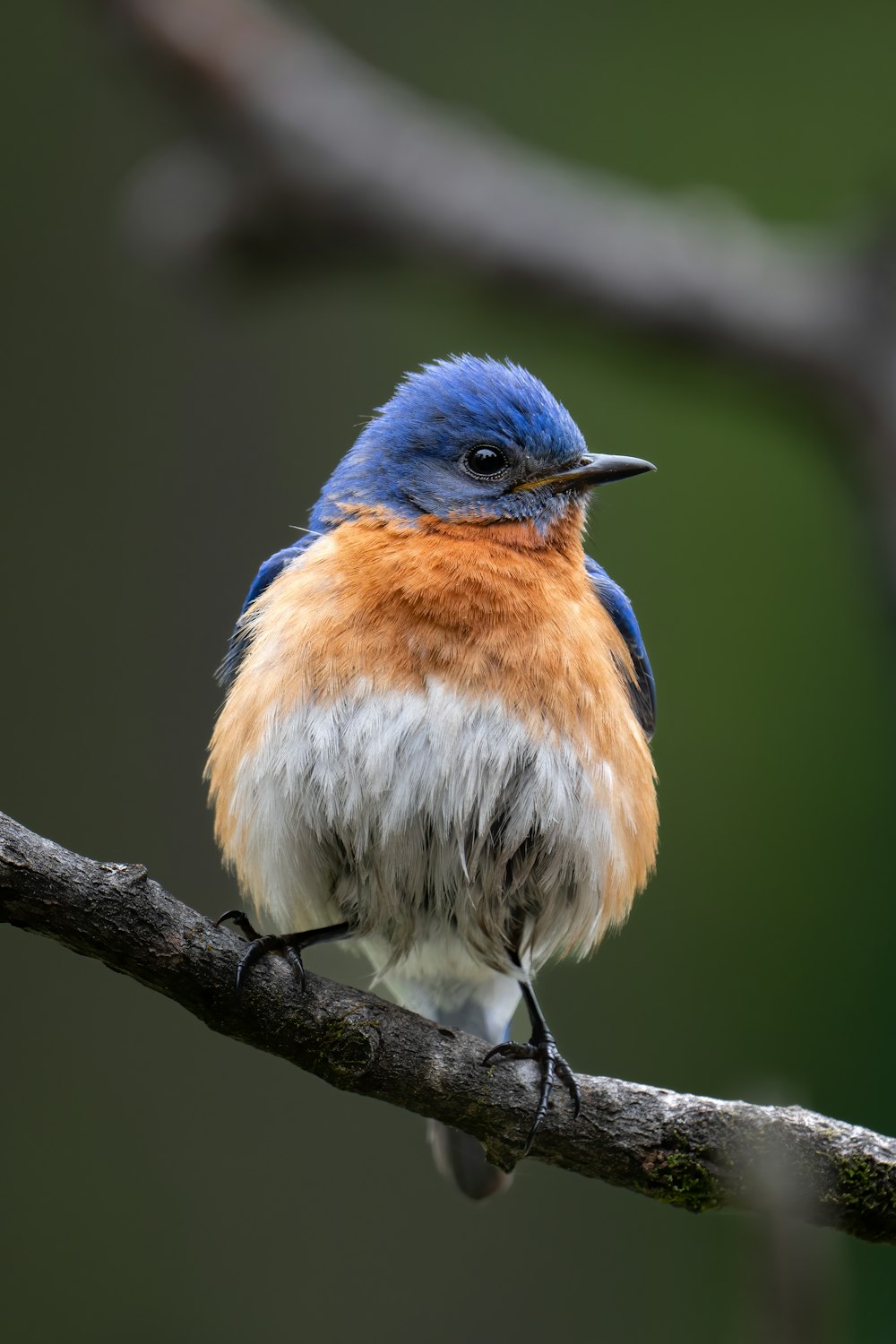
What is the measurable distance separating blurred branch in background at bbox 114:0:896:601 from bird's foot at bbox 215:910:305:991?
147 inches

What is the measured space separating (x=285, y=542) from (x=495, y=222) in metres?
1.81

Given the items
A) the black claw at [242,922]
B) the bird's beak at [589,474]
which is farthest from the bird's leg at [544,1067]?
the bird's beak at [589,474]

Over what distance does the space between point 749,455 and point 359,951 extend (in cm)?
585

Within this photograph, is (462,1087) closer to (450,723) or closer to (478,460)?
(450,723)

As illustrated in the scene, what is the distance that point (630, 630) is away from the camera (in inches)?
162

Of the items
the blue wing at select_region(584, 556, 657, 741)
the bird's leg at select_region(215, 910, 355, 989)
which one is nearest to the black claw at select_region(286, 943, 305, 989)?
the bird's leg at select_region(215, 910, 355, 989)

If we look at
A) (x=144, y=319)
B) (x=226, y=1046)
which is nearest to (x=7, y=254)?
(x=144, y=319)

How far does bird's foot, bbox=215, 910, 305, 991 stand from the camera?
112 inches

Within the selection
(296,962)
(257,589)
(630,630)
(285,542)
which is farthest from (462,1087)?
(285,542)

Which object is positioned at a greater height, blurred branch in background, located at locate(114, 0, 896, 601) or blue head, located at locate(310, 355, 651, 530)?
blurred branch in background, located at locate(114, 0, 896, 601)

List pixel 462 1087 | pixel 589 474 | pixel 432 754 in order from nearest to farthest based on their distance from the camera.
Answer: pixel 462 1087
pixel 432 754
pixel 589 474

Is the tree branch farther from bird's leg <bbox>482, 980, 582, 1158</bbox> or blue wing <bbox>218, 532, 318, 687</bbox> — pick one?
blue wing <bbox>218, 532, 318, 687</bbox>

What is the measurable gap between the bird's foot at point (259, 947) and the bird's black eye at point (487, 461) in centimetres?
146

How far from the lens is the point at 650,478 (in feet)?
27.7
